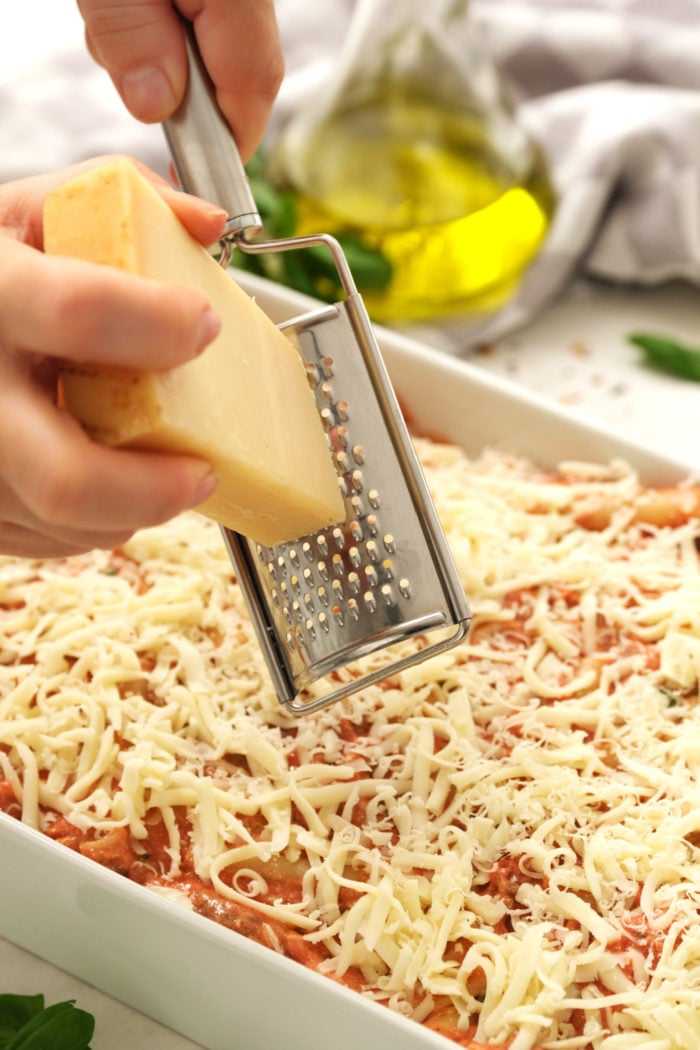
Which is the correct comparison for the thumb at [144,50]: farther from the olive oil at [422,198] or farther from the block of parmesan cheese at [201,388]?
the olive oil at [422,198]

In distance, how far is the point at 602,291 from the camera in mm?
3340

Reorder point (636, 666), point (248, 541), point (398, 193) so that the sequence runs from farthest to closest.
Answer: point (398, 193) < point (636, 666) < point (248, 541)

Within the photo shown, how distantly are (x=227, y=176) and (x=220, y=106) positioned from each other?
0.16m

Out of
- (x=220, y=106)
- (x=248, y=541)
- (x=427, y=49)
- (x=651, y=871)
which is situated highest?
(x=427, y=49)

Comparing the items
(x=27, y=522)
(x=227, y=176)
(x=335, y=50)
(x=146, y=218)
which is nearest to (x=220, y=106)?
(x=227, y=176)

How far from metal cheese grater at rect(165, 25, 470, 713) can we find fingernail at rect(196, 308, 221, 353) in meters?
0.55

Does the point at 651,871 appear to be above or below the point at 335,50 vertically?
below

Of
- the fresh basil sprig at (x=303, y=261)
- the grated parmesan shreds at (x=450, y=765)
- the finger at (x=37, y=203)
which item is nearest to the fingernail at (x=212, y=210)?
the finger at (x=37, y=203)

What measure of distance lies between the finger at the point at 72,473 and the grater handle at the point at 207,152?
1.90 ft

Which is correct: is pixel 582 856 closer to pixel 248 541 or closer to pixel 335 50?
pixel 248 541

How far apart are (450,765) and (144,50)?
1.15m

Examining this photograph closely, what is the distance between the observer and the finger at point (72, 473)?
1290 millimetres

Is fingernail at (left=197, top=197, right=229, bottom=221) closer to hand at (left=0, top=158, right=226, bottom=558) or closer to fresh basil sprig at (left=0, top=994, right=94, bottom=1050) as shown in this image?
hand at (left=0, top=158, right=226, bottom=558)

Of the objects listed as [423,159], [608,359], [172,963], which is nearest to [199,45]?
[423,159]
